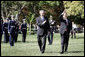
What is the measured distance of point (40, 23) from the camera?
14.8m

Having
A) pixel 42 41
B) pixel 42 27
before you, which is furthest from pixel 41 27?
pixel 42 41

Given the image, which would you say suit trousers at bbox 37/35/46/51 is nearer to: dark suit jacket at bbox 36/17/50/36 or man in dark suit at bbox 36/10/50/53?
man in dark suit at bbox 36/10/50/53

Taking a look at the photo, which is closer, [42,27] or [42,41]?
[42,41]

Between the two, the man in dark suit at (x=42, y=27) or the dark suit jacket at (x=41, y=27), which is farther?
the dark suit jacket at (x=41, y=27)

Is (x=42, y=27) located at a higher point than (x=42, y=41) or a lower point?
higher

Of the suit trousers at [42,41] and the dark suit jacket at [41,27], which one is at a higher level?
the dark suit jacket at [41,27]

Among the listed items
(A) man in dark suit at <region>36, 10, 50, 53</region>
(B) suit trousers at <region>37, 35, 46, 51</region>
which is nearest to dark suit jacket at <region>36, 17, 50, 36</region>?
(A) man in dark suit at <region>36, 10, 50, 53</region>

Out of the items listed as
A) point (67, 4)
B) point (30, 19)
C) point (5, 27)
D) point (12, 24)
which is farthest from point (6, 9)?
point (12, 24)

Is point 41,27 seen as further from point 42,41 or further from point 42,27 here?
point 42,41

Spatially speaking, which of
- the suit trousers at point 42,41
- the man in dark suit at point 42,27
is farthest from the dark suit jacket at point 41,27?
the suit trousers at point 42,41

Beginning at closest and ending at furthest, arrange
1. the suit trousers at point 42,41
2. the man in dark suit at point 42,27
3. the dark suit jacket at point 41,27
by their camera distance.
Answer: the suit trousers at point 42,41 → the man in dark suit at point 42,27 → the dark suit jacket at point 41,27

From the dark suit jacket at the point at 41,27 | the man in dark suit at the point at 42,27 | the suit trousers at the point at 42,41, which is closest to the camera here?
the suit trousers at the point at 42,41

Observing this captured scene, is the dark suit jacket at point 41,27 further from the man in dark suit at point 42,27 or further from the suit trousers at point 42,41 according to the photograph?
the suit trousers at point 42,41

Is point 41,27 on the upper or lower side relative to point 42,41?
upper
